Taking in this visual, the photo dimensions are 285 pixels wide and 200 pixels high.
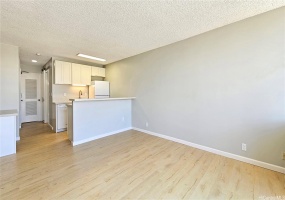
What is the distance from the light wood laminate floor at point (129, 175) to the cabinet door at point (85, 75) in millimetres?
2668

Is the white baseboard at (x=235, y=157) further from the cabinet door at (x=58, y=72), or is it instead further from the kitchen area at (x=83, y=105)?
the cabinet door at (x=58, y=72)

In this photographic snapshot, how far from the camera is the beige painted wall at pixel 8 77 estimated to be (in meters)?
3.31

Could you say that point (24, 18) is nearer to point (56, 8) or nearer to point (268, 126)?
point (56, 8)

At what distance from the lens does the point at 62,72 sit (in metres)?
4.62

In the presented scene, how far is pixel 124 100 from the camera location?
4500mm

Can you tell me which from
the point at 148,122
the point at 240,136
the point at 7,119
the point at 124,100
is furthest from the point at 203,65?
the point at 7,119

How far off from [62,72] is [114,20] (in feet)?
10.4

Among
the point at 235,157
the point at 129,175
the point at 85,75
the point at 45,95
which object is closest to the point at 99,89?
the point at 85,75

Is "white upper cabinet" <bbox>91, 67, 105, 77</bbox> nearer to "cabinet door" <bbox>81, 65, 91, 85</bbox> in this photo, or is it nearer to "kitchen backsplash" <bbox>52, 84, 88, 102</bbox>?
"cabinet door" <bbox>81, 65, 91, 85</bbox>

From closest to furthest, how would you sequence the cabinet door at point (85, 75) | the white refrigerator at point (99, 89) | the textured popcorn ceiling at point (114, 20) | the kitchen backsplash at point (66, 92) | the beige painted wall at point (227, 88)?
the textured popcorn ceiling at point (114, 20), the beige painted wall at point (227, 88), the kitchen backsplash at point (66, 92), the cabinet door at point (85, 75), the white refrigerator at point (99, 89)

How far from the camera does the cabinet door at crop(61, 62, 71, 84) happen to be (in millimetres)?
4644

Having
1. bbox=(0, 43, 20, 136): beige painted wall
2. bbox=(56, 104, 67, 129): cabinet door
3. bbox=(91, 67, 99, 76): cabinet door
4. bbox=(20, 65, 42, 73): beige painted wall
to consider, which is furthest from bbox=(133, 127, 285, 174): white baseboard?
bbox=(20, 65, 42, 73): beige painted wall

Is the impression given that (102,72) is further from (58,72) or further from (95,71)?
(58,72)

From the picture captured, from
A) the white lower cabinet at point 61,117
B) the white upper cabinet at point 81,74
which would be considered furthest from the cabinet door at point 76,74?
the white lower cabinet at point 61,117
